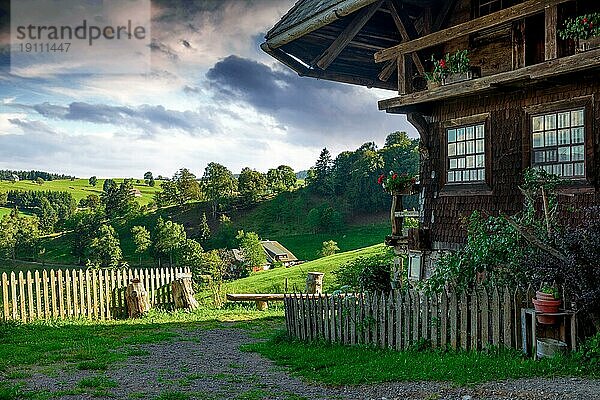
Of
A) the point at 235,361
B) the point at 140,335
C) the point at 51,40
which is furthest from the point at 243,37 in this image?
the point at 235,361

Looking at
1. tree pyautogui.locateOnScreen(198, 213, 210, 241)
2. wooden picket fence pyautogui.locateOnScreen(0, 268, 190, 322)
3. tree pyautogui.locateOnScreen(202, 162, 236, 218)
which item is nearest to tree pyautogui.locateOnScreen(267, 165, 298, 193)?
tree pyautogui.locateOnScreen(202, 162, 236, 218)

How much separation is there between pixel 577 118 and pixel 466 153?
249 centimetres

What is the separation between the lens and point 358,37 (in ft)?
47.6

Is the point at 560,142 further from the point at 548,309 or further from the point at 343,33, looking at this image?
the point at 343,33

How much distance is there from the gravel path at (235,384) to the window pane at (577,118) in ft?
17.9

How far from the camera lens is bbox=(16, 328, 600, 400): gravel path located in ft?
22.0

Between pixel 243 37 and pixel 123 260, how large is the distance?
90.0ft

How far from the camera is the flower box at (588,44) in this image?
32.8 ft

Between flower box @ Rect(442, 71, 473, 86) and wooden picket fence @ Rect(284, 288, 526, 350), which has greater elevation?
flower box @ Rect(442, 71, 473, 86)

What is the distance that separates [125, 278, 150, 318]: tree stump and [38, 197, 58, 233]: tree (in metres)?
60.7

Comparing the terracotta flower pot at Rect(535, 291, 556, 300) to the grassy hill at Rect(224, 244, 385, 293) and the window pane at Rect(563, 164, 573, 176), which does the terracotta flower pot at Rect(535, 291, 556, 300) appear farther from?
the grassy hill at Rect(224, 244, 385, 293)

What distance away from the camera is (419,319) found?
9805mm

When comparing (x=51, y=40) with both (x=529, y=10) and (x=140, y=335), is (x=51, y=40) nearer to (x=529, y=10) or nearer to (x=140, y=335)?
(x=140, y=335)

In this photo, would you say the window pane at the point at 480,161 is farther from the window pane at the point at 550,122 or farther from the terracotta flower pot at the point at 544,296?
the terracotta flower pot at the point at 544,296
